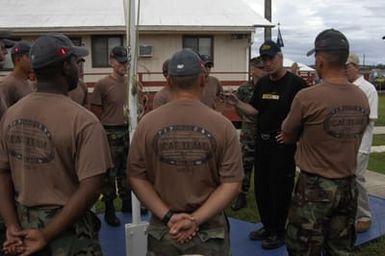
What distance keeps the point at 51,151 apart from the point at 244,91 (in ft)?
13.6

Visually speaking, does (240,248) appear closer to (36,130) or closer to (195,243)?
(195,243)

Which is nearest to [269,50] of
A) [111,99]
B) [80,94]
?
[111,99]

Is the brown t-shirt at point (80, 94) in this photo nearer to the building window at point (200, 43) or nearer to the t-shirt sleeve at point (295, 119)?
the t-shirt sleeve at point (295, 119)

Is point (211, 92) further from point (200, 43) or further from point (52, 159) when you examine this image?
point (200, 43)

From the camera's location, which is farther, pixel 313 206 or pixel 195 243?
pixel 313 206

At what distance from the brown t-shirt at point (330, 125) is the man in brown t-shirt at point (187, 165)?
0.91m

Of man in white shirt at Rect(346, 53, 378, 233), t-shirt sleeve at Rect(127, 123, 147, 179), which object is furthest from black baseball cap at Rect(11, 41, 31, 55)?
man in white shirt at Rect(346, 53, 378, 233)

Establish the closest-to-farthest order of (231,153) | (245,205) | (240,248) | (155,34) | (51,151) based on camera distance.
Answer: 1. (51,151)
2. (231,153)
3. (240,248)
4. (245,205)
5. (155,34)

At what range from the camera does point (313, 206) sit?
10.5 ft

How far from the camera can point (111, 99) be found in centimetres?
518

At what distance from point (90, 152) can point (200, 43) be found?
1339 cm

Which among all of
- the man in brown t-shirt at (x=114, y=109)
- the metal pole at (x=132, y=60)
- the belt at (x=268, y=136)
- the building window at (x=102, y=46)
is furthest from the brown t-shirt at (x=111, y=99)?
the building window at (x=102, y=46)

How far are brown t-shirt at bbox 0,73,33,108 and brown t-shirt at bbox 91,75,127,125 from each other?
1376 mm

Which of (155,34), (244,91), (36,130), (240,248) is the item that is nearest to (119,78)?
(244,91)
